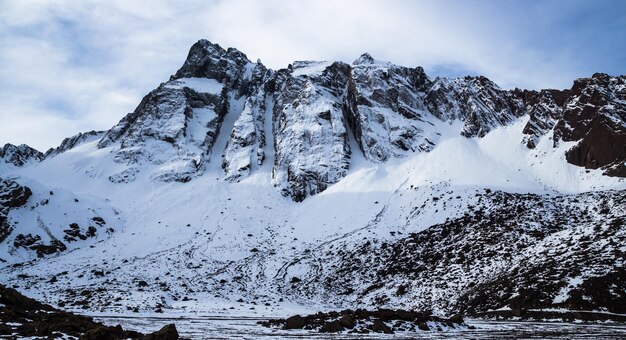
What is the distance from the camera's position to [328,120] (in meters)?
89.6

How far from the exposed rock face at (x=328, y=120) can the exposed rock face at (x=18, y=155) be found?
95.8 ft

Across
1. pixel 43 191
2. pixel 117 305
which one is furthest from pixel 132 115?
pixel 117 305

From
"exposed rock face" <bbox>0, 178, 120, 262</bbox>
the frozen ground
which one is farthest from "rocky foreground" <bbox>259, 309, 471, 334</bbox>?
"exposed rock face" <bbox>0, 178, 120, 262</bbox>

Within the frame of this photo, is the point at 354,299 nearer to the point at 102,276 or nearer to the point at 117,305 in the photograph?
the point at 117,305

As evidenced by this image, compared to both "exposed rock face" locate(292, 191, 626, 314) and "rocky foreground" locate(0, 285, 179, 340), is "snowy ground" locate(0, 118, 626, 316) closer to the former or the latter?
"exposed rock face" locate(292, 191, 626, 314)

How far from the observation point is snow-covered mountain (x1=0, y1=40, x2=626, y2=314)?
39469mm

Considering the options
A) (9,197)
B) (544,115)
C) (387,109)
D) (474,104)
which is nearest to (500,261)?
(544,115)

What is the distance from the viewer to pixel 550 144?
68.6m

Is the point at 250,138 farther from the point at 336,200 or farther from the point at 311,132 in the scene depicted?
the point at 336,200

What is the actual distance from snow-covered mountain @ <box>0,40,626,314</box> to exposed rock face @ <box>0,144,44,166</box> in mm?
A: 899

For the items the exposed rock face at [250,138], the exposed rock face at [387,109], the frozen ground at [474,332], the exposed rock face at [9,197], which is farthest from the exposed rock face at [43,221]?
the exposed rock face at [387,109]

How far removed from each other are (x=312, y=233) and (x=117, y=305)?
3072 centimetres

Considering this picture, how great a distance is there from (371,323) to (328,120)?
68.3 meters

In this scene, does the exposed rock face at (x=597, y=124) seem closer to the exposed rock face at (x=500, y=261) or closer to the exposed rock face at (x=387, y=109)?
the exposed rock face at (x=500, y=261)
